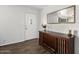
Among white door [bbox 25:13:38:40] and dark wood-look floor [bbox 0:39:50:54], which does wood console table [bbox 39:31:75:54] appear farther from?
white door [bbox 25:13:38:40]

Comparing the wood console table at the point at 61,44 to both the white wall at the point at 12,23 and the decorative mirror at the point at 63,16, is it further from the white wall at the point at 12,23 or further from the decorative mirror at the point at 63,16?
the white wall at the point at 12,23

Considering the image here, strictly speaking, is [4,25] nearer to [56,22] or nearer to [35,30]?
[35,30]

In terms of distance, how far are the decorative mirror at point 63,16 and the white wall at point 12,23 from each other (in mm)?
1842

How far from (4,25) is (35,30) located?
2.00 meters

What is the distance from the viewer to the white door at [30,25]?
561cm

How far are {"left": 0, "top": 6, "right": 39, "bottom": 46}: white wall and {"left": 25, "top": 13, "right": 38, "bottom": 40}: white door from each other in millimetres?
272

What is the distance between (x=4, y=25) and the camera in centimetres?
456

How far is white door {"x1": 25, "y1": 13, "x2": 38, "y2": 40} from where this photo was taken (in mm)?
5607

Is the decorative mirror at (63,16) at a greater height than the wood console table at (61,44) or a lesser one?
greater

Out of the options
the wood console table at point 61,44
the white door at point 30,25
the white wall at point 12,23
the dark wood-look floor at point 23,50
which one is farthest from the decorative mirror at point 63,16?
the white wall at point 12,23

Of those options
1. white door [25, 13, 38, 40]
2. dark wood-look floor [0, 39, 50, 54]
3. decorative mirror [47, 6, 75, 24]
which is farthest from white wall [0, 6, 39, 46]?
decorative mirror [47, 6, 75, 24]

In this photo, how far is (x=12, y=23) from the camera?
4.89 meters

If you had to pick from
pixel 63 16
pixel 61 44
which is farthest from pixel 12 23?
pixel 61 44
